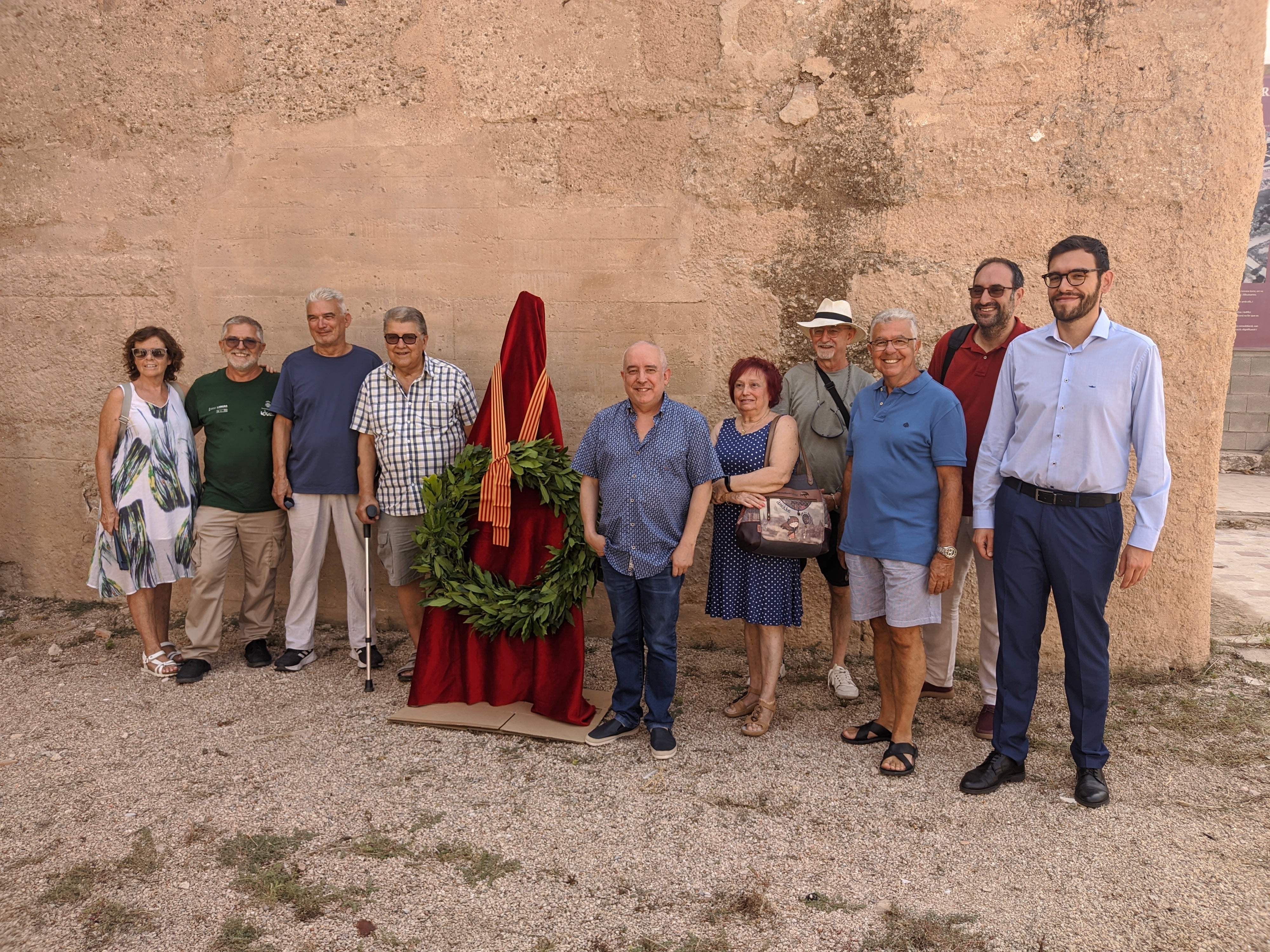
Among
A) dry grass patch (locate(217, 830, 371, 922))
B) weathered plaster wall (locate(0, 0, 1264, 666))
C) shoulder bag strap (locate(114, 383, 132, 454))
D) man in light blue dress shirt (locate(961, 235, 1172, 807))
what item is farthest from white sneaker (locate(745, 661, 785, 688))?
shoulder bag strap (locate(114, 383, 132, 454))

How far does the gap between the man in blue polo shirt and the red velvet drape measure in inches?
56.0

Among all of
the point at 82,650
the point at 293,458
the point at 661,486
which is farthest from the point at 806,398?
the point at 82,650

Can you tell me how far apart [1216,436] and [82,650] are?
6.69 meters

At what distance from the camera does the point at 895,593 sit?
3506mm

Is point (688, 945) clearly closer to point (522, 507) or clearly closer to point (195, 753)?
point (522, 507)

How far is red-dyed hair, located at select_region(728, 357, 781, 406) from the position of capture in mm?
3768

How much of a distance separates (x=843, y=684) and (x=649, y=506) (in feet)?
5.34

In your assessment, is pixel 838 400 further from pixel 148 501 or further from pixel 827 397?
pixel 148 501

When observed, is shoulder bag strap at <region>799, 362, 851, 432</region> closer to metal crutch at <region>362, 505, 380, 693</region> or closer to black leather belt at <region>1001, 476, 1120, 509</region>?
black leather belt at <region>1001, 476, 1120, 509</region>

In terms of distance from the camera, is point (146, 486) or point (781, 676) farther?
point (781, 676)

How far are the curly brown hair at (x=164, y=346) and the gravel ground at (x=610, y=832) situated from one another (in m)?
1.75

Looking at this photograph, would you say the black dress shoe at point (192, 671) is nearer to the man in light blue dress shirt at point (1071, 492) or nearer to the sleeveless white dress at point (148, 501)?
the sleeveless white dress at point (148, 501)

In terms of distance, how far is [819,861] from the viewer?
116 inches

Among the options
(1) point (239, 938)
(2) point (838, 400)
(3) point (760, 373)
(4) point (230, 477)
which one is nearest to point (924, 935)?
(1) point (239, 938)
